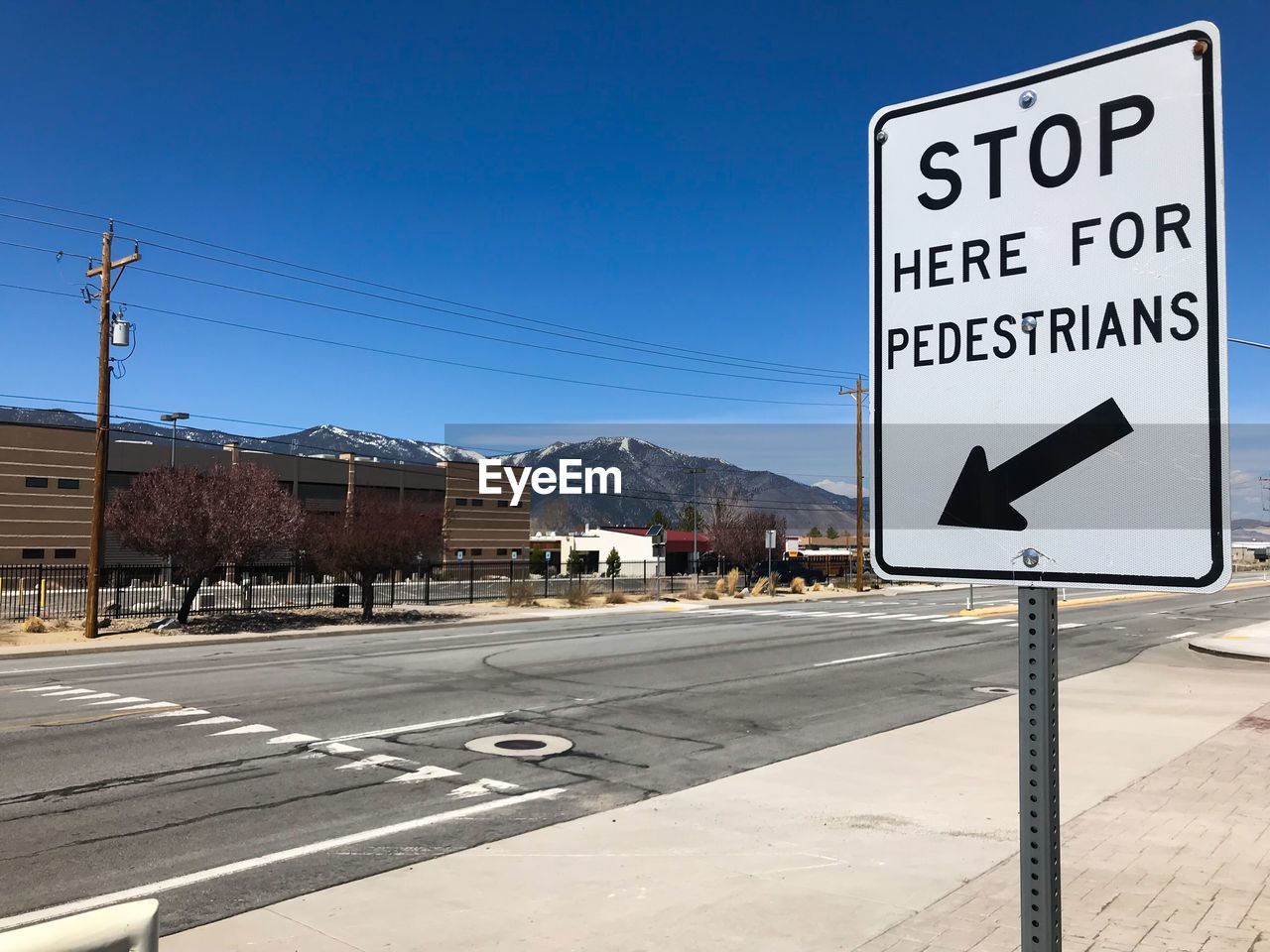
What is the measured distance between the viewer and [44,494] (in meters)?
67.5

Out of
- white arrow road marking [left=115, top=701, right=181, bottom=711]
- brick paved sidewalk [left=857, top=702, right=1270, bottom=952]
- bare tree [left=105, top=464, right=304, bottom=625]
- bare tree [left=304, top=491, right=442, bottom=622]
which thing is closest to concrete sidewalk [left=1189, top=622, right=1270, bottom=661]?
brick paved sidewalk [left=857, top=702, right=1270, bottom=952]

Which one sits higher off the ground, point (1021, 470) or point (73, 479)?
point (73, 479)

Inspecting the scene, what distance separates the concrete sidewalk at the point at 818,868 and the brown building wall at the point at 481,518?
80169mm

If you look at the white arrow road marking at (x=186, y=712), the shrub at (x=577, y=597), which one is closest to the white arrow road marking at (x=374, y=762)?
the white arrow road marking at (x=186, y=712)

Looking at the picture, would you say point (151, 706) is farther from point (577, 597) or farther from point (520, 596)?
point (577, 597)

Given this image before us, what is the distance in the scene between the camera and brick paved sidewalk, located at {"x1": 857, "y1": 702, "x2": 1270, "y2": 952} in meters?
4.92

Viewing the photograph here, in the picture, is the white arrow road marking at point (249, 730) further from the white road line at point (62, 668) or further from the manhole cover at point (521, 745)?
the white road line at point (62, 668)

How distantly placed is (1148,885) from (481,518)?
88297 millimetres

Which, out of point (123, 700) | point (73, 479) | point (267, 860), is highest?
point (73, 479)

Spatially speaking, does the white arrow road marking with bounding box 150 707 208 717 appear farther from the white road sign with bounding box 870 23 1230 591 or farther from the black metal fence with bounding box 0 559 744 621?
the black metal fence with bounding box 0 559 744 621

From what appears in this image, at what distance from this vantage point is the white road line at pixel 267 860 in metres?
5.56

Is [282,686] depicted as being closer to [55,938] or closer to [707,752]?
[707,752]

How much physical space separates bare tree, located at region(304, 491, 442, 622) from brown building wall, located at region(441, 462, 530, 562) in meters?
58.3

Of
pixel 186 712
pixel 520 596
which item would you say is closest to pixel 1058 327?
pixel 186 712
